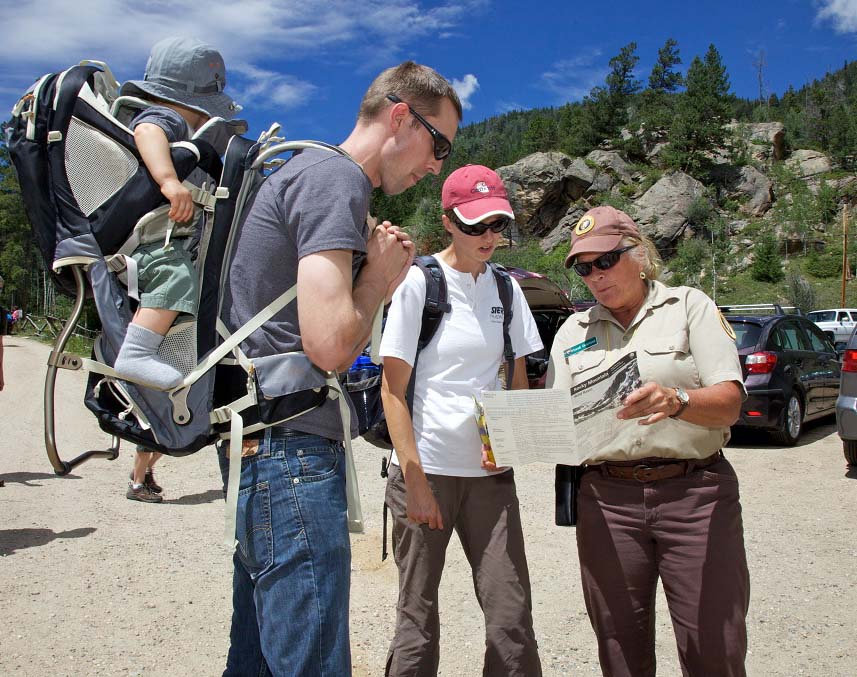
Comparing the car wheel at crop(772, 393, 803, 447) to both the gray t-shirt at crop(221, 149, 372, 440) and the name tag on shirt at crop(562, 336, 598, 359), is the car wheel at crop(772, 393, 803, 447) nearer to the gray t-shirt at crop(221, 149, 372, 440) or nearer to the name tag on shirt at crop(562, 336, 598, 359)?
the name tag on shirt at crop(562, 336, 598, 359)

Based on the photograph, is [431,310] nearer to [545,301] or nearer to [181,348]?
[181,348]

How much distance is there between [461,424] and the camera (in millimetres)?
2637

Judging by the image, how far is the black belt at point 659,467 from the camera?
8.03ft

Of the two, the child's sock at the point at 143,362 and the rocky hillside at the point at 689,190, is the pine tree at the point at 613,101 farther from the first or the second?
the child's sock at the point at 143,362

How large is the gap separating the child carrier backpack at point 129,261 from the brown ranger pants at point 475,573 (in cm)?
105

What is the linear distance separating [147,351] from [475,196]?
1554mm

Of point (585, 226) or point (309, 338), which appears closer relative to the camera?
point (309, 338)

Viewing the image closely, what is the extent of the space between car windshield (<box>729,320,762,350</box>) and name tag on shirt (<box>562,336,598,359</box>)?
6.75 metres

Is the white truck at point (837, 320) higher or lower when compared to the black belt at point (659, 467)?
higher

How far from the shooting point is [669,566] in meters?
2.43

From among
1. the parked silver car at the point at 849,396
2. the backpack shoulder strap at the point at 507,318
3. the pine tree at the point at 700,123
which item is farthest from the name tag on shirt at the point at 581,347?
the pine tree at the point at 700,123

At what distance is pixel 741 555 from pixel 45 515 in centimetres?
602

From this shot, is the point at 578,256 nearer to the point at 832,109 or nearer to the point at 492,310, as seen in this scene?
the point at 492,310

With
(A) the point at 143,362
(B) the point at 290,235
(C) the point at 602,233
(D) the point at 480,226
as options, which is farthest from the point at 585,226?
(A) the point at 143,362
